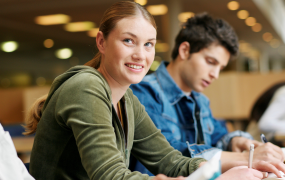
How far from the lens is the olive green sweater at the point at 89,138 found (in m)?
0.71

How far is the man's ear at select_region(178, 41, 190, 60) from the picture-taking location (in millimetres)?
1719

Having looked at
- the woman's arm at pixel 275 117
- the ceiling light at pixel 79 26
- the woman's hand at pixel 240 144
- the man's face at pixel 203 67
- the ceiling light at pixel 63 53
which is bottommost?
the ceiling light at pixel 63 53

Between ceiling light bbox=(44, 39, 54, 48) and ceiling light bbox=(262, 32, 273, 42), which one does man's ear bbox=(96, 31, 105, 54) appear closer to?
ceiling light bbox=(44, 39, 54, 48)

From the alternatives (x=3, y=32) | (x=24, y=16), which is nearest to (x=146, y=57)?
(x=24, y=16)

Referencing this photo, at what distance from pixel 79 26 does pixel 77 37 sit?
1.21 m

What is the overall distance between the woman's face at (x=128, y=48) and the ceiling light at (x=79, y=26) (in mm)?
6274

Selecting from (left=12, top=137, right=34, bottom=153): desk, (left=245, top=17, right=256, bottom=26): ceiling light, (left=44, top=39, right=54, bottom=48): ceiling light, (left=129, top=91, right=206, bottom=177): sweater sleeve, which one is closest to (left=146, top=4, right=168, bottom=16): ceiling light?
(left=245, top=17, right=256, bottom=26): ceiling light

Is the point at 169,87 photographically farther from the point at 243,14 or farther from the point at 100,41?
the point at 243,14

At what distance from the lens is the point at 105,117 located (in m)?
0.76

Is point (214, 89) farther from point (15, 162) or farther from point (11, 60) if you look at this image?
point (11, 60)

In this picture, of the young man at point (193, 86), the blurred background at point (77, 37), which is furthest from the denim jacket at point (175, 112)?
the blurred background at point (77, 37)

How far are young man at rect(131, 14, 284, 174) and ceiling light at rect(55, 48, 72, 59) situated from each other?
825 centimetres

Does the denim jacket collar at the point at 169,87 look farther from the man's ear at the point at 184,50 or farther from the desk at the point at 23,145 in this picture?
the desk at the point at 23,145

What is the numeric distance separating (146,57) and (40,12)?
18.7ft
